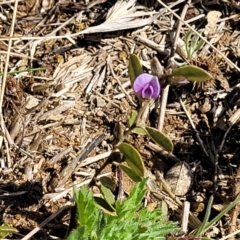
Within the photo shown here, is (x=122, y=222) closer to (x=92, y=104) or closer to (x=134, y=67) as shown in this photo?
(x=134, y=67)

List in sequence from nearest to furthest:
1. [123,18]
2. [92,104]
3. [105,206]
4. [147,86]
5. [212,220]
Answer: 1. [147,86]
2. [105,206]
3. [212,220]
4. [92,104]
5. [123,18]

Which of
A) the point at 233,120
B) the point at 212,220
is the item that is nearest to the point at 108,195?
the point at 212,220

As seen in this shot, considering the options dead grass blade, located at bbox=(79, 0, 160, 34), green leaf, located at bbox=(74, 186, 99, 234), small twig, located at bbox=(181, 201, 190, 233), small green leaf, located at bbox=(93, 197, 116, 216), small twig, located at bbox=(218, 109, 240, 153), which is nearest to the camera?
green leaf, located at bbox=(74, 186, 99, 234)

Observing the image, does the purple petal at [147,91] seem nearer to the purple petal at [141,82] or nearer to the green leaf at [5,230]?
the purple petal at [141,82]

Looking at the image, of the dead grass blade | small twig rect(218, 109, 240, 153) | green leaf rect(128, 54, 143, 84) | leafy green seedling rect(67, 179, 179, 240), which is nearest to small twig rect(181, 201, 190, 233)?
leafy green seedling rect(67, 179, 179, 240)

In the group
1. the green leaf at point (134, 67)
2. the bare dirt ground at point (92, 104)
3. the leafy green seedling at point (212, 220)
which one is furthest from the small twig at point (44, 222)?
the green leaf at point (134, 67)

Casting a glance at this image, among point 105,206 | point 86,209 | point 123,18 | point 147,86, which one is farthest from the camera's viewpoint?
point 123,18

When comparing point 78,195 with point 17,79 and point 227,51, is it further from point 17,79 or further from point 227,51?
point 227,51

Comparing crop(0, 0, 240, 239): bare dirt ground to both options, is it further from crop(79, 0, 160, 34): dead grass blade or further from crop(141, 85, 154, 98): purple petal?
crop(141, 85, 154, 98): purple petal
